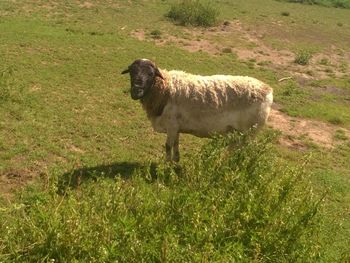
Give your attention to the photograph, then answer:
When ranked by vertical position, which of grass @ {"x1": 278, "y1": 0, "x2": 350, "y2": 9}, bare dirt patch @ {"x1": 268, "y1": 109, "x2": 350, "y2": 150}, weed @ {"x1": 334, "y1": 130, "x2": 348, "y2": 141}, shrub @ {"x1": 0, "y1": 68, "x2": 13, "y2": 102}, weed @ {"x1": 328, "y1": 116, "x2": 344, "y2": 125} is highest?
shrub @ {"x1": 0, "y1": 68, "x2": 13, "y2": 102}

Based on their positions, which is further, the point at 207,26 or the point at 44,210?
the point at 207,26

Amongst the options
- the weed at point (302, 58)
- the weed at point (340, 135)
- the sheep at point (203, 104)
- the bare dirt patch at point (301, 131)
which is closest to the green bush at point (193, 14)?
the weed at point (302, 58)

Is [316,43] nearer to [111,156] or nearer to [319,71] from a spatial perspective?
[319,71]

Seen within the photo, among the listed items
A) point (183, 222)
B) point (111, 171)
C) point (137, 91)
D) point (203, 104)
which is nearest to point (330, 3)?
point (203, 104)

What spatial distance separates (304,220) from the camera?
272 inches

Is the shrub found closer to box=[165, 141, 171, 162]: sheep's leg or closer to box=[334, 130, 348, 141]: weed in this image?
box=[165, 141, 171, 162]: sheep's leg

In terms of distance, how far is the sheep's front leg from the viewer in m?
10.6

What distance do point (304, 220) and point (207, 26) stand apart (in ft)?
74.3

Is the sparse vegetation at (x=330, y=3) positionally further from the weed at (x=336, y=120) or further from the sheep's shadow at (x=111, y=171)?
the sheep's shadow at (x=111, y=171)

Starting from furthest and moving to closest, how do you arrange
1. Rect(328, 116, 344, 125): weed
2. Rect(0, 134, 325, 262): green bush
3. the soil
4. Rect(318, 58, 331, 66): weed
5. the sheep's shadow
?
Rect(318, 58, 331, 66): weed < Rect(328, 116, 344, 125): weed < the soil < the sheep's shadow < Rect(0, 134, 325, 262): green bush

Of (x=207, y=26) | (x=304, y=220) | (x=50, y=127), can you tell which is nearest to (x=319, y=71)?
(x=207, y=26)

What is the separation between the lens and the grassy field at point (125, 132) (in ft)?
21.0

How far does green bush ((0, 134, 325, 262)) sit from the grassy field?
0.09 ft

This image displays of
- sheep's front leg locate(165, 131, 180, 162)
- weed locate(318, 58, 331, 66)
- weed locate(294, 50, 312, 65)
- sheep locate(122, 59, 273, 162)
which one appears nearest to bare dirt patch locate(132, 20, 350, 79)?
weed locate(318, 58, 331, 66)
